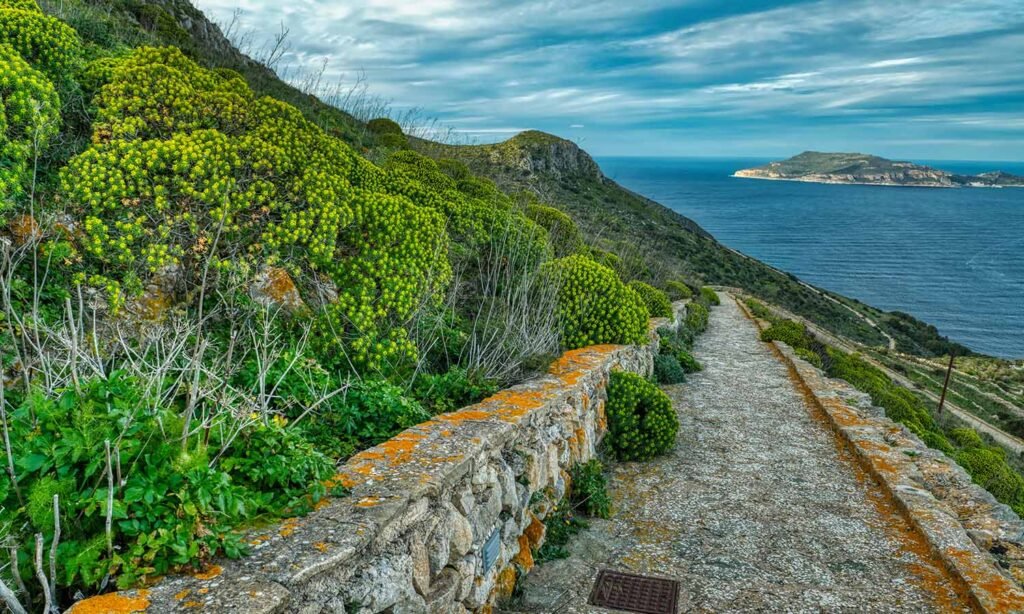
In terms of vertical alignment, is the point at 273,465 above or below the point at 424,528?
above

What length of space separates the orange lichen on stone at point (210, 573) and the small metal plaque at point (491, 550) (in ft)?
6.14

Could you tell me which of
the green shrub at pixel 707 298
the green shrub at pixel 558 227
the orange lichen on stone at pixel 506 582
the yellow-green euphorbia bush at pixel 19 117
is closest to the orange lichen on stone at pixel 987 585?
the orange lichen on stone at pixel 506 582

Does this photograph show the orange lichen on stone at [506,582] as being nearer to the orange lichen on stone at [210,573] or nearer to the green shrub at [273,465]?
the green shrub at [273,465]

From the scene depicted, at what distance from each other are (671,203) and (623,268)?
14625 centimetres

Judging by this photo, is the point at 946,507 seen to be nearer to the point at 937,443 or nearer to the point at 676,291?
the point at 937,443

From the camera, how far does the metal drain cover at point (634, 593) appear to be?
4.46m

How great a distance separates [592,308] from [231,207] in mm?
4787

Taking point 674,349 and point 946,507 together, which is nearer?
point 946,507

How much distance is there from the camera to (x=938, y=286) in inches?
2881

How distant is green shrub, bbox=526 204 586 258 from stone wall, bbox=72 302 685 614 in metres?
6.80

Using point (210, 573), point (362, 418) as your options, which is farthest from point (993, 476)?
point (210, 573)

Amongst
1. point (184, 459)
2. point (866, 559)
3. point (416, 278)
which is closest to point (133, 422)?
point (184, 459)

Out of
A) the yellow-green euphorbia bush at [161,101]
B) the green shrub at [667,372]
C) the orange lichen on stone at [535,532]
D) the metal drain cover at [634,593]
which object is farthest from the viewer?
the green shrub at [667,372]

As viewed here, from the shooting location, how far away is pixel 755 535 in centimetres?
553
